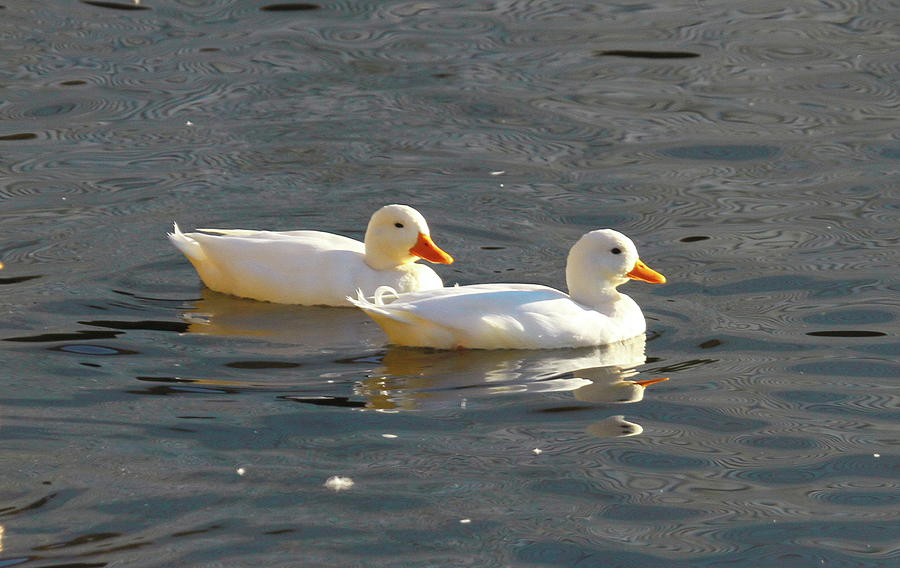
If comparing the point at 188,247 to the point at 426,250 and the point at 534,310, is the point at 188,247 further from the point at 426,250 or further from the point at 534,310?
the point at 534,310

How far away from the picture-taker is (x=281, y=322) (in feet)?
30.9

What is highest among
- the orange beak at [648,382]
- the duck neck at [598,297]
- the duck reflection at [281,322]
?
the duck neck at [598,297]

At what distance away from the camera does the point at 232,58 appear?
557 inches

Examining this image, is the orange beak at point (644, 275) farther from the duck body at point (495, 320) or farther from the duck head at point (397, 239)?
the duck head at point (397, 239)

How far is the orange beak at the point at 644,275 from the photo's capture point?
9297 millimetres

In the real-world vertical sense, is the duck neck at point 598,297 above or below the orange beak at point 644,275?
below

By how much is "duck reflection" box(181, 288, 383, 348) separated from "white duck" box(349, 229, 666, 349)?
24cm

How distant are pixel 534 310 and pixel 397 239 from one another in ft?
3.97

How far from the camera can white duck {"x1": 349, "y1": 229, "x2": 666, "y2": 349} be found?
8.75m

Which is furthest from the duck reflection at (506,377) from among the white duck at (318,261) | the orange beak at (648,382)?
the white duck at (318,261)

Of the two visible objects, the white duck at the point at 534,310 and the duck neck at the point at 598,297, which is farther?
the duck neck at the point at 598,297

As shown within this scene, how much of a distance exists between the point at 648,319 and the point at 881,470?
7.54 feet

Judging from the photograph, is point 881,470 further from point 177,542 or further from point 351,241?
point 351,241

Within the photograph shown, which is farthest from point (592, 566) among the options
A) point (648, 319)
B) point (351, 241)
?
point (351, 241)
